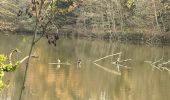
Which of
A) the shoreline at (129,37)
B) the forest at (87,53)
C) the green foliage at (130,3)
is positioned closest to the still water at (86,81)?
the forest at (87,53)

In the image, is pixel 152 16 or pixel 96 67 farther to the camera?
pixel 152 16

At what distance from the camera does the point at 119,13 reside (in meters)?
64.6

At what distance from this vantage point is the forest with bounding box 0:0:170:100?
9228 millimetres

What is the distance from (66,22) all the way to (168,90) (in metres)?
41.5

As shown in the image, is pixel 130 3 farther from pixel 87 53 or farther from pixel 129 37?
pixel 87 53

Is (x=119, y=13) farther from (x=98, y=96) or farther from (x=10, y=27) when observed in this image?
(x=98, y=96)

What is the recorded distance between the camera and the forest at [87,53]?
9.23 m

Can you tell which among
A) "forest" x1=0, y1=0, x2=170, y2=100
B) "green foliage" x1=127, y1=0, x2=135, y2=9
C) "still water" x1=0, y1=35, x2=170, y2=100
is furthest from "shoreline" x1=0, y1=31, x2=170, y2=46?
"still water" x1=0, y1=35, x2=170, y2=100

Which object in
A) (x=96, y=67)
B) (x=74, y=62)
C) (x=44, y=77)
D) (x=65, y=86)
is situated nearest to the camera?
(x=65, y=86)

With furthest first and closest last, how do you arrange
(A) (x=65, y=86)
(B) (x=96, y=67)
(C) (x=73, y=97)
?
(B) (x=96, y=67) < (A) (x=65, y=86) < (C) (x=73, y=97)

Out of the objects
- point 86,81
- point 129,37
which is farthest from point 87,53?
point 86,81

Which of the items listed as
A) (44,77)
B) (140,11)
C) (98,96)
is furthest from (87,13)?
(98,96)

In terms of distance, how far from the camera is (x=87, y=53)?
151 ft

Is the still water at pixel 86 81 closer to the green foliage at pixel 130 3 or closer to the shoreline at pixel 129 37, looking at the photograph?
the shoreline at pixel 129 37
